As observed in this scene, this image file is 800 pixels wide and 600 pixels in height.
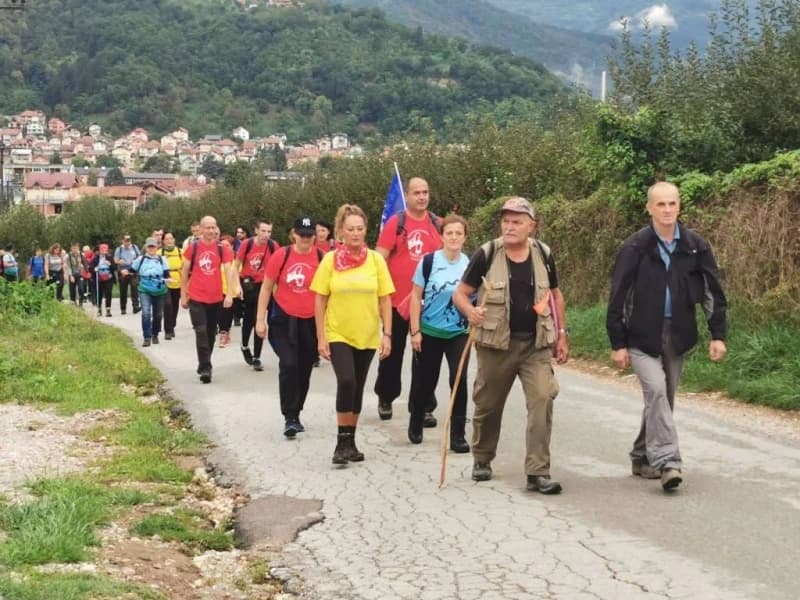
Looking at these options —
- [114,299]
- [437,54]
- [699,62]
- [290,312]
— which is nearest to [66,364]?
[290,312]

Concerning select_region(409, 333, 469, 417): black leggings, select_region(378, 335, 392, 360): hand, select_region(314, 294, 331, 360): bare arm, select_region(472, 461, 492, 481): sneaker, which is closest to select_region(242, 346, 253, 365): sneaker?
select_region(409, 333, 469, 417): black leggings

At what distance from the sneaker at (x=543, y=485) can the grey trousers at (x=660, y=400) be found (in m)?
0.61

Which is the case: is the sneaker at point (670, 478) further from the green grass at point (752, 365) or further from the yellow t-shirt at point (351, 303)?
the green grass at point (752, 365)

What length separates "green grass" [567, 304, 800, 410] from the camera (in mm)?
10719

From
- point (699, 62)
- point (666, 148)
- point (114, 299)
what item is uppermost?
point (699, 62)

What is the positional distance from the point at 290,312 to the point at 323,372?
4.25 m

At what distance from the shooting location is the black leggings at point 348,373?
862 centimetres

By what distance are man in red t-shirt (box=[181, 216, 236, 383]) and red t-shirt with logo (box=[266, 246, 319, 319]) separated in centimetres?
381

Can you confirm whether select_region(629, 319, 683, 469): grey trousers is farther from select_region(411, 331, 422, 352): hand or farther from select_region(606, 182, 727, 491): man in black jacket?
select_region(411, 331, 422, 352): hand

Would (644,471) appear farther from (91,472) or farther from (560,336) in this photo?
(91,472)

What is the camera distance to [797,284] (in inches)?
489

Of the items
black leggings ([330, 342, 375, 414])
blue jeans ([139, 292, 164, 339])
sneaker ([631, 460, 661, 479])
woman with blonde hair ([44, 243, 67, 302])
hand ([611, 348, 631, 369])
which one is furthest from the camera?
woman with blonde hair ([44, 243, 67, 302])

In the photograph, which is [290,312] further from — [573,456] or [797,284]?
[797,284]

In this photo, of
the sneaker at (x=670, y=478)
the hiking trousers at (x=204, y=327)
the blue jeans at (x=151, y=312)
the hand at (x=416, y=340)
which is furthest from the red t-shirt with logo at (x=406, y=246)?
the blue jeans at (x=151, y=312)
